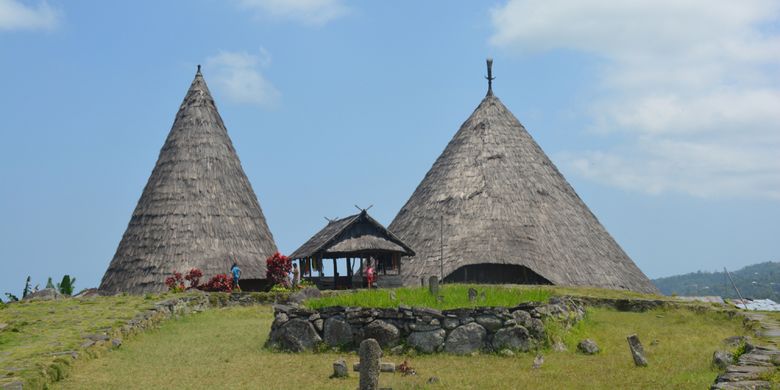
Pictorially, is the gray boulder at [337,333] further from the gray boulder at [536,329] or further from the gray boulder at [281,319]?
the gray boulder at [536,329]

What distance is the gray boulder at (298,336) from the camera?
53.8 ft

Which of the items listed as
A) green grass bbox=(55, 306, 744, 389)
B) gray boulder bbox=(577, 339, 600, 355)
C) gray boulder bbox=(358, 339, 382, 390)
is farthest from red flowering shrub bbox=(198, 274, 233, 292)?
gray boulder bbox=(358, 339, 382, 390)

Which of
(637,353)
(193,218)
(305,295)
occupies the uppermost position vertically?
(193,218)

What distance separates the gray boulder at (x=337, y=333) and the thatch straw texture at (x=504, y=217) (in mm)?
17742

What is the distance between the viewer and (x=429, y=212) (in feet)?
124

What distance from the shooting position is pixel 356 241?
3406 cm

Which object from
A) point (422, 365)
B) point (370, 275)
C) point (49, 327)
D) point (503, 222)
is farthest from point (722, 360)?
point (503, 222)

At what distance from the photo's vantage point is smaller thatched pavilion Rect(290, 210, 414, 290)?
33.8 m

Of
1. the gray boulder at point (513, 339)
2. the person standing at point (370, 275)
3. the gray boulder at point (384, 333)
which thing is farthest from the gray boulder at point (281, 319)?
the person standing at point (370, 275)

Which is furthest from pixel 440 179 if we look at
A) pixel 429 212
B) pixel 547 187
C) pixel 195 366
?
pixel 195 366

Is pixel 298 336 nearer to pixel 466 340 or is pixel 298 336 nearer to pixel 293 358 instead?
pixel 293 358

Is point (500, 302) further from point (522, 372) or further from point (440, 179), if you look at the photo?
point (440, 179)

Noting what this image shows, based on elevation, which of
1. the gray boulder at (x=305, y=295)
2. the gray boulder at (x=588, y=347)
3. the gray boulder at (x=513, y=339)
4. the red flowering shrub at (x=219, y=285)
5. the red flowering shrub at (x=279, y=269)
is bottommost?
the gray boulder at (x=588, y=347)

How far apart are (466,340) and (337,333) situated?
2.47m
